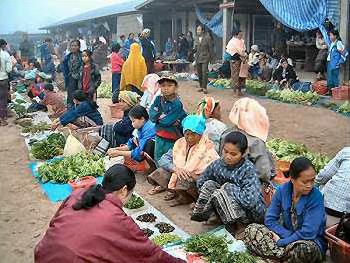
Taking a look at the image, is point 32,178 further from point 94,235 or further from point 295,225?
point 94,235

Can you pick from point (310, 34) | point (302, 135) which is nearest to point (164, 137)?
point (302, 135)

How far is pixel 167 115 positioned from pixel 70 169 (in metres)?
1.61

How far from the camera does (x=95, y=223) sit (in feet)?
7.21

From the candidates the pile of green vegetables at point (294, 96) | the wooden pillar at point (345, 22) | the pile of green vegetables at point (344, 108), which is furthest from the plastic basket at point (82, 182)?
the wooden pillar at point (345, 22)

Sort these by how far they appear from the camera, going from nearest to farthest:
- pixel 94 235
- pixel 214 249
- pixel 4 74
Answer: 1. pixel 94 235
2. pixel 214 249
3. pixel 4 74

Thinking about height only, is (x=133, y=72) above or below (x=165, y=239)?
above

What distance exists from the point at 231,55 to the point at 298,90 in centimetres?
199

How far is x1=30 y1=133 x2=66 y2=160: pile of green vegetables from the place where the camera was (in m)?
6.79

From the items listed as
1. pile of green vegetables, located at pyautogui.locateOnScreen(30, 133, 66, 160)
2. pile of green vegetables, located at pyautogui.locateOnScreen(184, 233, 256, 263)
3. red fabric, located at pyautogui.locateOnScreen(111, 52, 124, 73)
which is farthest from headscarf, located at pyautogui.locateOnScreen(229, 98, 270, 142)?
red fabric, located at pyautogui.locateOnScreen(111, 52, 124, 73)

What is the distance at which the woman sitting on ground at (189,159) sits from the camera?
15.0 feet

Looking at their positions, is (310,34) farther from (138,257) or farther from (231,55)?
(138,257)

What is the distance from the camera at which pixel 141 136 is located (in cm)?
570

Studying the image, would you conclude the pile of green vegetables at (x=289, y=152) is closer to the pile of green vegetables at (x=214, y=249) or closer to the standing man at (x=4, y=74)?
the pile of green vegetables at (x=214, y=249)

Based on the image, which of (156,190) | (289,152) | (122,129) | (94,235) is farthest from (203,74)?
(94,235)
